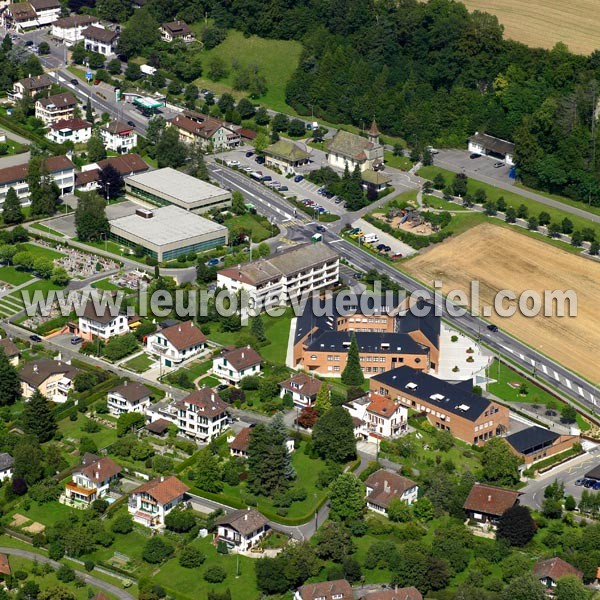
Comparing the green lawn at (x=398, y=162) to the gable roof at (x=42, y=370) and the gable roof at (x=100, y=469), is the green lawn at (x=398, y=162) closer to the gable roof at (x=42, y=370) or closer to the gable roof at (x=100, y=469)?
the gable roof at (x=42, y=370)

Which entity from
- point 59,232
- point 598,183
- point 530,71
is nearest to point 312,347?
point 59,232

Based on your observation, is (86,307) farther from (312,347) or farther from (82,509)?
(82,509)

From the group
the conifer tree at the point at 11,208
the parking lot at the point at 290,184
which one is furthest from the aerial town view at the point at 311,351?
the parking lot at the point at 290,184

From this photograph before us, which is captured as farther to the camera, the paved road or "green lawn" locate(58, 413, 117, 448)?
"green lawn" locate(58, 413, 117, 448)

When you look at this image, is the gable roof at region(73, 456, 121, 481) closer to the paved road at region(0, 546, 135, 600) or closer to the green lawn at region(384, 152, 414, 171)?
the paved road at region(0, 546, 135, 600)

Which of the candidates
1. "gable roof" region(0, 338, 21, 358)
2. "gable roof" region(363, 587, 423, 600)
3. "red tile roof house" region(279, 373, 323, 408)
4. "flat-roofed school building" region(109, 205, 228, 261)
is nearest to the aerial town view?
"gable roof" region(363, 587, 423, 600)

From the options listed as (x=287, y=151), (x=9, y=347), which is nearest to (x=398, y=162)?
(x=287, y=151)

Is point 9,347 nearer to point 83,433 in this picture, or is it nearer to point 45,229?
point 83,433
